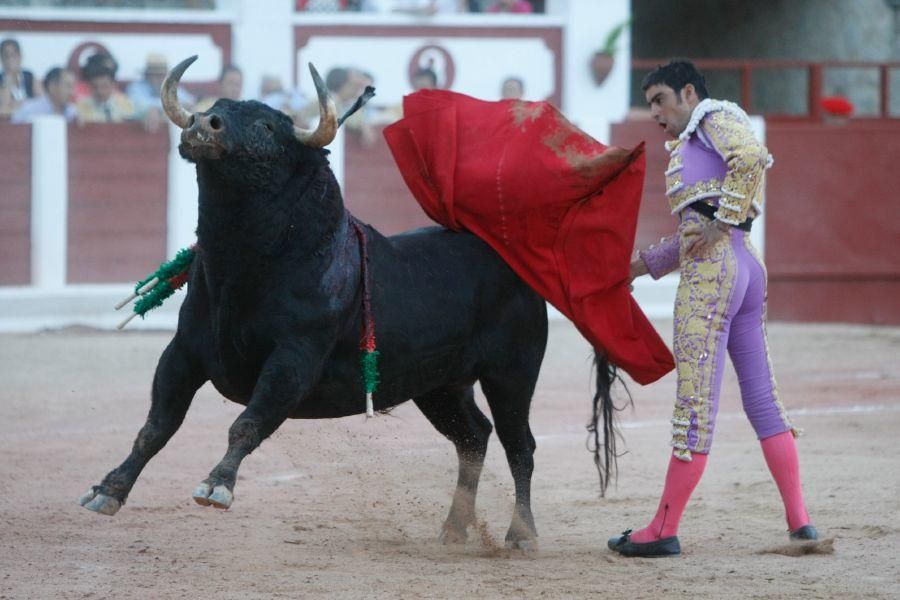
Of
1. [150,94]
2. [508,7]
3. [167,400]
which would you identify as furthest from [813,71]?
[167,400]

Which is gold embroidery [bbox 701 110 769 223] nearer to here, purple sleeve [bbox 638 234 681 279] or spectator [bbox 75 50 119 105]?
purple sleeve [bbox 638 234 681 279]

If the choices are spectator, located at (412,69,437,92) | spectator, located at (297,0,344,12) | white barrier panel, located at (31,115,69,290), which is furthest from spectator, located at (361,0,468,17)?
white barrier panel, located at (31,115,69,290)

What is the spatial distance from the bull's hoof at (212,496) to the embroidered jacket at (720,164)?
1.39 m

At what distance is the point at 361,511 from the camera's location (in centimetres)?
456

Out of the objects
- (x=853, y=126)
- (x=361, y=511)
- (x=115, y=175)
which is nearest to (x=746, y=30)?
(x=853, y=126)

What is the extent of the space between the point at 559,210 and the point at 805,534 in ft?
3.52

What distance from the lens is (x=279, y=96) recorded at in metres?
9.63

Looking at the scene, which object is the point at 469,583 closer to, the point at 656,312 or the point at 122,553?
the point at 122,553

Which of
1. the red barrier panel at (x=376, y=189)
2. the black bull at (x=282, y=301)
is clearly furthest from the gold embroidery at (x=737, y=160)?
the red barrier panel at (x=376, y=189)

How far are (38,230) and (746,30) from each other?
7411 mm

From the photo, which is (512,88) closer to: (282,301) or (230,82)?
(230,82)

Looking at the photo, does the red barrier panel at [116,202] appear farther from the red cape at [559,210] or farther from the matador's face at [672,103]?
the matador's face at [672,103]

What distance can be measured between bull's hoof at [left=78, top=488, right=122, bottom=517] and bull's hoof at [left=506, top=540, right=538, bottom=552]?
3.64 ft

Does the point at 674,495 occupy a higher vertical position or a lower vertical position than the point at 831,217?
lower
